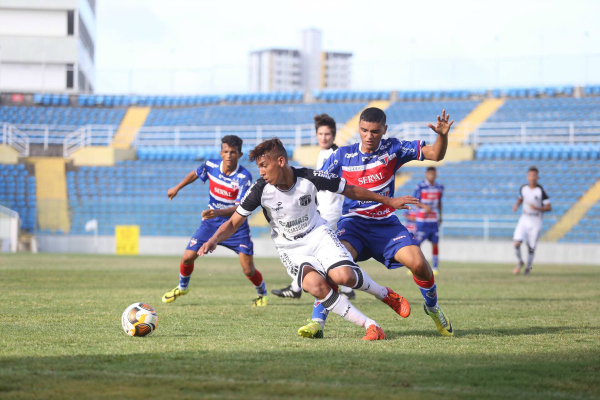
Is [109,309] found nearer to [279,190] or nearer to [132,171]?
[279,190]

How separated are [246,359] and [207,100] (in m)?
36.7

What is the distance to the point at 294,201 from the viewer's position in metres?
6.57

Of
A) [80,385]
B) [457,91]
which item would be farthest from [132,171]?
[80,385]

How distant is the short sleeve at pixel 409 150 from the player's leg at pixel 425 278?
0.89 meters

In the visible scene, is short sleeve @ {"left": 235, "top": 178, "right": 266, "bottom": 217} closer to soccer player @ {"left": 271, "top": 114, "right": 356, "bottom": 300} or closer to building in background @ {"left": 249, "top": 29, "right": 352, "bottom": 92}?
soccer player @ {"left": 271, "top": 114, "right": 356, "bottom": 300}

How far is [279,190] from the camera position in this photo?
6.59 meters

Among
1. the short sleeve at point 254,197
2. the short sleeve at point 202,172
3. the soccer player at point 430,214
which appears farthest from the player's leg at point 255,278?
the soccer player at point 430,214

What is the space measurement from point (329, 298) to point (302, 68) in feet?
211

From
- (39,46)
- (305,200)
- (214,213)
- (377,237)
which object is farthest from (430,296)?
(39,46)

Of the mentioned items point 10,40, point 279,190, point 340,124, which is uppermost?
point 10,40

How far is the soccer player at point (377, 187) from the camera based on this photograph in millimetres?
7039

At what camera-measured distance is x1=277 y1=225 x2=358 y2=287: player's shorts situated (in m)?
6.56

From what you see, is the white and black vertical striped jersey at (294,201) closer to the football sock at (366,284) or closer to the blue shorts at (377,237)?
the football sock at (366,284)

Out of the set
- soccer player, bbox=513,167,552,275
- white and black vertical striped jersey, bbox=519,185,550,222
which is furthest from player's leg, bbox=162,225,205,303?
white and black vertical striped jersey, bbox=519,185,550,222
